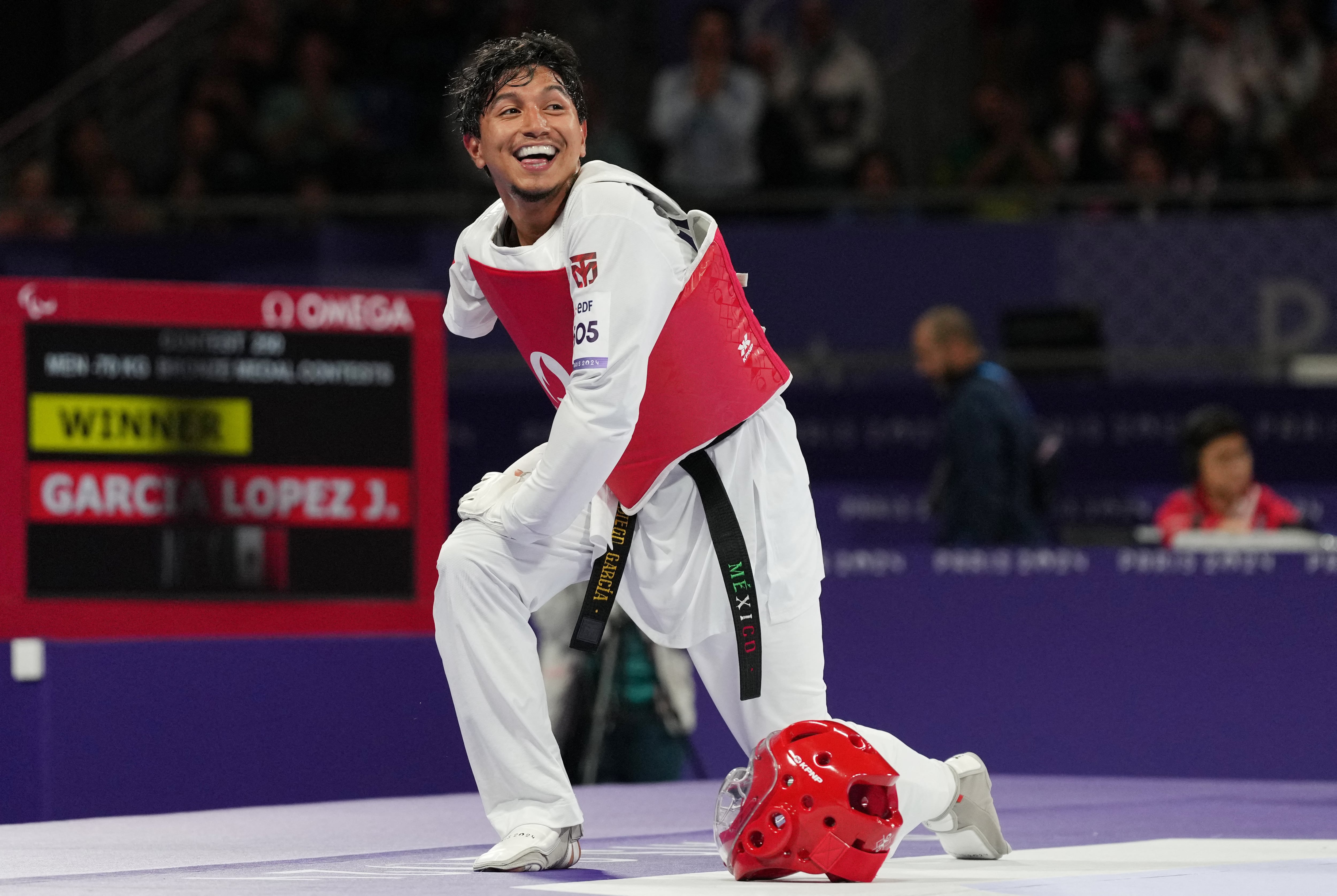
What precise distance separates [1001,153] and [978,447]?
11.0 ft

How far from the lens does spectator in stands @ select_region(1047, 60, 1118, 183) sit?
1044 centimetres

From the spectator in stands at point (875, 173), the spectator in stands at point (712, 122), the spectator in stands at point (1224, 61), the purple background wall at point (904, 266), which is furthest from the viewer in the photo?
the spectator in stands at point (1224, 61)

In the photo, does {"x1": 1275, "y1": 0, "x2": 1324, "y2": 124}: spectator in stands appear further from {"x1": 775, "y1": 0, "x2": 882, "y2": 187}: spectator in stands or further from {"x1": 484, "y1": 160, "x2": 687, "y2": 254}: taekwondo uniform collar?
{"x1": 484, "y1": 160, "x2": 687, "y2": 254}: taekwondo uniform collar

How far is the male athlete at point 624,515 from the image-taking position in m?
3.85

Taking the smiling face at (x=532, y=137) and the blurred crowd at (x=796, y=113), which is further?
the blurred crowd at (x=796, y=113)

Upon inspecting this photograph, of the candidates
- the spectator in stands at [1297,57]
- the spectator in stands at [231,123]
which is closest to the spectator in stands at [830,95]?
the spectator in stands at [1297,57]

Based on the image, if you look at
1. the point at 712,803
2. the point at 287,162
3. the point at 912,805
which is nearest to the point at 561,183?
the point at 912,805

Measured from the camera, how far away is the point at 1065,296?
9.45m

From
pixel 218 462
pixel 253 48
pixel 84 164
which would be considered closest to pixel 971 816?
pixel 218 462

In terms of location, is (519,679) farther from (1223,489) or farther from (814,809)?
(1223,489)

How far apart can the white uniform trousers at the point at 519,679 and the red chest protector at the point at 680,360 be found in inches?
10.1

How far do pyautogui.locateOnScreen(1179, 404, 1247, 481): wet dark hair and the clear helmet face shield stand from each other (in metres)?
3.99

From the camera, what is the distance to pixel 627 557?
4.00 meters

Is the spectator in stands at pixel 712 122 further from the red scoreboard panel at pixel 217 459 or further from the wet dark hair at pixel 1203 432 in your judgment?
the red scoreboard panel at pixel 217 459
